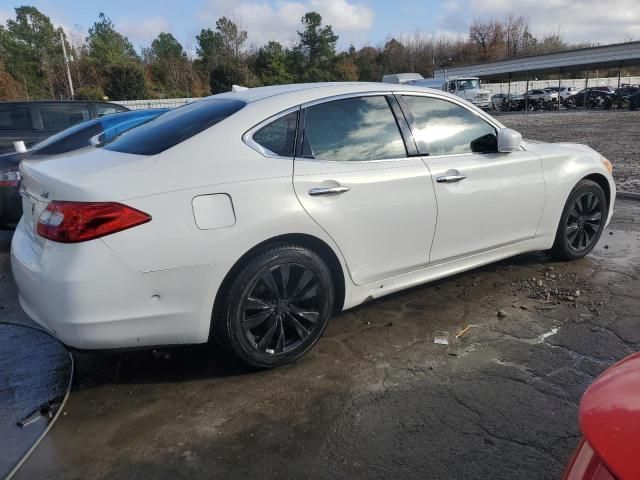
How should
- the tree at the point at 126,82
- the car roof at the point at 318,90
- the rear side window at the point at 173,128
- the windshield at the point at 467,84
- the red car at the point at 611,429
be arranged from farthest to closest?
the tree at the point at 126,82, the windshield at the point at 467,84, the car roof at the point at 318,90, the rear side window at the point at 173,128, the red car at the point at 611,429

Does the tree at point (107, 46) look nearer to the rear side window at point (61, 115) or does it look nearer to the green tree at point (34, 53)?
the green tree at point (34, 53)

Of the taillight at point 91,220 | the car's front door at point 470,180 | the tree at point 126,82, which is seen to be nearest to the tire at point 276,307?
the taillight at point 91,220

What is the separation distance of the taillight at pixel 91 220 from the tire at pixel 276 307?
2.11 feet

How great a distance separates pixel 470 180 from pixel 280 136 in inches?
58.2

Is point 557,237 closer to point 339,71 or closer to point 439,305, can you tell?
point 439,305

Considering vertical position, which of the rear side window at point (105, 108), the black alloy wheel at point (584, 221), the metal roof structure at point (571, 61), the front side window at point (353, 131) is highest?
the metal roof structure at point (571, 61)

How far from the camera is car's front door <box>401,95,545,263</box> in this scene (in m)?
3.77

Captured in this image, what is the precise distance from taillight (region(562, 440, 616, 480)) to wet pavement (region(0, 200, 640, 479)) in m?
1.07

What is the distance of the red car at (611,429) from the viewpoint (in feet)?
3.63

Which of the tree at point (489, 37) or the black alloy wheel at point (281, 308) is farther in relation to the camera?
the tree at point (489, 37)

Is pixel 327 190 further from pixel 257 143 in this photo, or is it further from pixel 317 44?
pixel 317 44

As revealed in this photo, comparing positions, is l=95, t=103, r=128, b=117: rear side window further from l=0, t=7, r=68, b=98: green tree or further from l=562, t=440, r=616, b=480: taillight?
l=0, t=7, r=68, b=98: green tree

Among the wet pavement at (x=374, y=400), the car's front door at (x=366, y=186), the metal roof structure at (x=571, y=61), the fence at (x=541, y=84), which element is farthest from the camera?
the fence at (x=541, y=84)

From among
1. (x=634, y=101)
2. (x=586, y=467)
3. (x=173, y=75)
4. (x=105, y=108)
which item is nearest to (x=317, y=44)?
(x=173, y=75)
